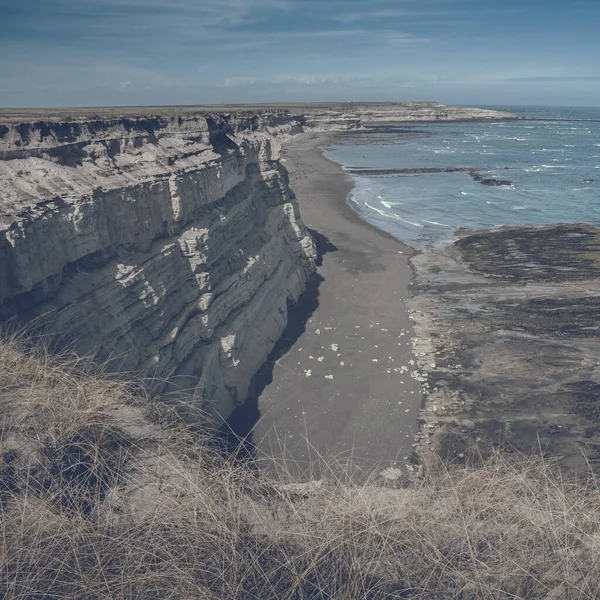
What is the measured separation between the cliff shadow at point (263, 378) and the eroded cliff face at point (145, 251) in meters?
0.40

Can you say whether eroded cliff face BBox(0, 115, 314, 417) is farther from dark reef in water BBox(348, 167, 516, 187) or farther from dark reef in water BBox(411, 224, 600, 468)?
dark reef in water BBox(348, 167, 516, 187)

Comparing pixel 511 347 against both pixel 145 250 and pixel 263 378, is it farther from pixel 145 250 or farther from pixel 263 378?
pixel 145 250

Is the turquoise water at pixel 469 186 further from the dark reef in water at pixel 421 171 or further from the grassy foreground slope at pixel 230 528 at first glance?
the grassy foreground slope at pixel 230 528

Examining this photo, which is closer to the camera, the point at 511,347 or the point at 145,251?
the point at 145,251

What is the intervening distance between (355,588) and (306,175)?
5645 centimetres

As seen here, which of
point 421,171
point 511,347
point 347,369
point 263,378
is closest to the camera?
point 263,378

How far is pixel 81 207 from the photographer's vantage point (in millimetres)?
12195

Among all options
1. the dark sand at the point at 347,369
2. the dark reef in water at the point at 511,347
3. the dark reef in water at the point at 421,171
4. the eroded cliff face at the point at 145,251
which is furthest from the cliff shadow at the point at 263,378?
the dark reef in water at the point at 421,171

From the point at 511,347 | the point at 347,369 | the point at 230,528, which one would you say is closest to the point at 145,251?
the point at 347,369

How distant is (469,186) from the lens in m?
54.2

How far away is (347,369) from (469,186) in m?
42.5

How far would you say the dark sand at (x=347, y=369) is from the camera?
15.0m

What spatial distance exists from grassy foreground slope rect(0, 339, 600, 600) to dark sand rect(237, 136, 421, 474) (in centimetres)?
187

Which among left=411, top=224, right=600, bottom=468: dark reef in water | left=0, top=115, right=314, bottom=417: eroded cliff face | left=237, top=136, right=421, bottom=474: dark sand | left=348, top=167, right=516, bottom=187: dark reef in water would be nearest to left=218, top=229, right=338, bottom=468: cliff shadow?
left=237, top=136, right=421, bottom=474: dark sand
